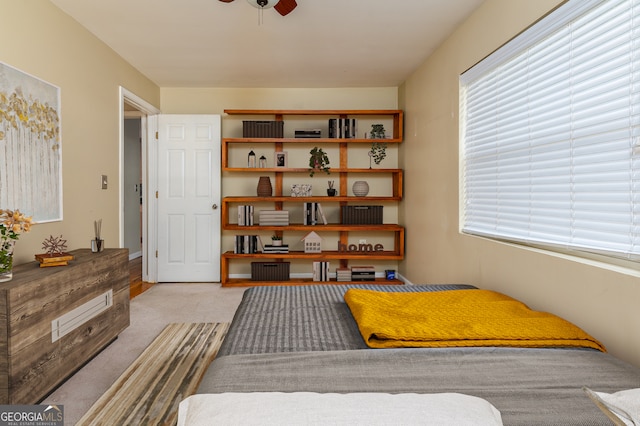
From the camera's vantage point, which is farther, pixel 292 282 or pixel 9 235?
pixel 292 282

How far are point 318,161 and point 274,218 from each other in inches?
34.2

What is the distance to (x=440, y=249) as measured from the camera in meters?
3.68

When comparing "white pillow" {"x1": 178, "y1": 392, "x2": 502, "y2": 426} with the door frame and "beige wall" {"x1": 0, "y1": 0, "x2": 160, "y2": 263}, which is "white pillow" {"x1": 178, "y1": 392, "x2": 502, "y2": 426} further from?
the door frame

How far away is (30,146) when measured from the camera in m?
2.56

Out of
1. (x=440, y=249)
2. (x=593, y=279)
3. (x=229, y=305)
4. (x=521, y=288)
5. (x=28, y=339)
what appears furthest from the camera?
(x=229, y=305)

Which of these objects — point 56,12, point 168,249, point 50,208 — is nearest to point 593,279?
point 50,208

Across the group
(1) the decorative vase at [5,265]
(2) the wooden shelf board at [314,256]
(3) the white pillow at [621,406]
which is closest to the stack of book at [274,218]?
(2) the wooden shelf board at [314,256]

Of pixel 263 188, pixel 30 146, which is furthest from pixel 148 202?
pixel 30 146

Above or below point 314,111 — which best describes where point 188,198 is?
below

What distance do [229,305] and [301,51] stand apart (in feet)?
8.32

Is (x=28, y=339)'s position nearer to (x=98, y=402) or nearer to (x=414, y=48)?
(x=98, y=402)

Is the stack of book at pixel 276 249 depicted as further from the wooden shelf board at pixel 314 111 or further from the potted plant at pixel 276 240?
the wooden shelf board at pixel 314 111

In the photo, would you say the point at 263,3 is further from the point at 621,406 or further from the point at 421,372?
the point at 621,406

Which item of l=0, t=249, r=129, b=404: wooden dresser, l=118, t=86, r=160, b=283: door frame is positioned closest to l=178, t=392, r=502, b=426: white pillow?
l=0, t=249, r=129, b=404: wooden dresser
